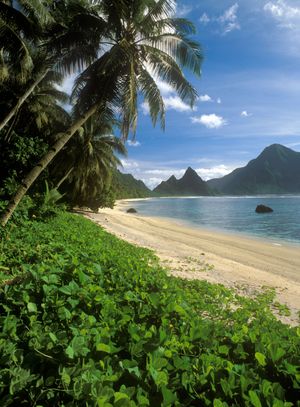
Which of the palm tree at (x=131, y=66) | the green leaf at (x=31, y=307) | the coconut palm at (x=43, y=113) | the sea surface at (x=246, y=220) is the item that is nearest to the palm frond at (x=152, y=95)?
the palm tree at (x=131, y=66)

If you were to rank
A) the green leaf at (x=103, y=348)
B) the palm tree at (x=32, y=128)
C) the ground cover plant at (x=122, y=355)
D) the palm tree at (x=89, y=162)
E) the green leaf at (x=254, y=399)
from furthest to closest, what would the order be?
the palm tree at (x=89, y=162) < the palm tree at (x=32, y=128) < the green leaf at (x=103, y=348) < the ground cover plant at (x=122, y=355) < the green leaf at (x=254, y=399)

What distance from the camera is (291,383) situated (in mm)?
1975

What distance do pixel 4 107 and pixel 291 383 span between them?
20.8 m

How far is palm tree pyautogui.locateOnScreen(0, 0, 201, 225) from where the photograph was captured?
28.3 feet

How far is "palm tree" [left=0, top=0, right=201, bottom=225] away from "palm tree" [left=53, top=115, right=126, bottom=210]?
1017cm

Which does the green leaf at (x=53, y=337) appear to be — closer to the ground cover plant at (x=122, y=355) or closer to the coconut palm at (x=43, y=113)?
the ground cover plant at (x=122, y=355)

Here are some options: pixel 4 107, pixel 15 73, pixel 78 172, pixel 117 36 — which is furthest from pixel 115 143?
pixel 117 36

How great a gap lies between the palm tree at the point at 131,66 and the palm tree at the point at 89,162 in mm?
10174

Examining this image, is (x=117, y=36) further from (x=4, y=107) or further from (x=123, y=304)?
(x=4, y=107)

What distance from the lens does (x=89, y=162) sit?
73.2 feet

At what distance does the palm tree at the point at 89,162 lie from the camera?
2162 cm

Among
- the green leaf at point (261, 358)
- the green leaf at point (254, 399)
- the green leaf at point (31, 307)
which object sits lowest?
the green leaf at point (261, 358)

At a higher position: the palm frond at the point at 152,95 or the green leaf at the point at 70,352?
the palm frond at the point at 152,95

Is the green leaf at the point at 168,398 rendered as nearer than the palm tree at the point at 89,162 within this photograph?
Yes
